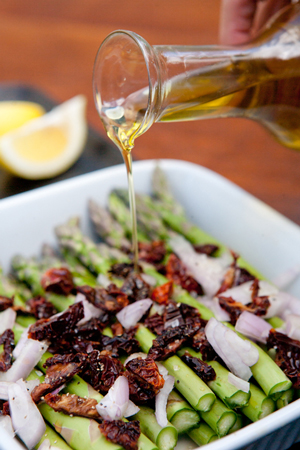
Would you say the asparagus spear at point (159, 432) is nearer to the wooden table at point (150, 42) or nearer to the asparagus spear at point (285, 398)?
the asparagus spear at point (285, 398)

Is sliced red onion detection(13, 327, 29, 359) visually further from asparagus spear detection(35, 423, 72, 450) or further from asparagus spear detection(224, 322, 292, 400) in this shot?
asparagus spear detection(224, 322, 292, 400)

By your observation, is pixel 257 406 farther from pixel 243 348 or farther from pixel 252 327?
pixel 252 327

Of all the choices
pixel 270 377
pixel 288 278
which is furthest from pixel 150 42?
pixel 270 377

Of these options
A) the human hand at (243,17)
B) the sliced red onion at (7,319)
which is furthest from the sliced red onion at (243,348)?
the human hand at (243,17)

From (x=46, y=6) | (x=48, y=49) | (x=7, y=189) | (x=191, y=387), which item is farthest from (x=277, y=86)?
(x=46, y=6)

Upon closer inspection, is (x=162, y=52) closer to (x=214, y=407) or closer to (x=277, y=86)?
(x=277, y=86)

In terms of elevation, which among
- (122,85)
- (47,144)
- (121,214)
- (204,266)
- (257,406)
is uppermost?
(122,85)
